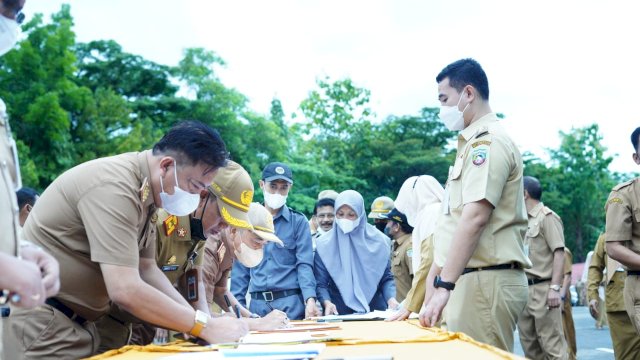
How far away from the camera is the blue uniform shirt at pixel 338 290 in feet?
21.0

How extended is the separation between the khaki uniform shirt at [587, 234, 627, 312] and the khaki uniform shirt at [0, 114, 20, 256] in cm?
441

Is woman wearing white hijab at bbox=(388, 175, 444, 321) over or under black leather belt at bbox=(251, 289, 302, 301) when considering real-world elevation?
over

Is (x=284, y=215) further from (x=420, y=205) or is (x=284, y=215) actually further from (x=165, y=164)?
(x=165, y=164)

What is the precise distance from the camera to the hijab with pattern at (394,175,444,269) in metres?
5.22

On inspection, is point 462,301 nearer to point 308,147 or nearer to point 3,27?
point 3,27

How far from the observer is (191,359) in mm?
2463

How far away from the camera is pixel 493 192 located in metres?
3.65

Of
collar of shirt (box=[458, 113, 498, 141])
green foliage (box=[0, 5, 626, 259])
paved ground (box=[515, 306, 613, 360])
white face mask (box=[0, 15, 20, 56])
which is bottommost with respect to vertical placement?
paved ground (box=[515, 306, 613, 360])

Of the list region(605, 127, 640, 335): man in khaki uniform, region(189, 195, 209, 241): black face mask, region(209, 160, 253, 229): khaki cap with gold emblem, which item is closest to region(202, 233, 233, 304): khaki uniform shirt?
region(189, 195, 209, 241): black face mask

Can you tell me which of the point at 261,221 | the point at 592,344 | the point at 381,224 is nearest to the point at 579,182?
the point at 592,344

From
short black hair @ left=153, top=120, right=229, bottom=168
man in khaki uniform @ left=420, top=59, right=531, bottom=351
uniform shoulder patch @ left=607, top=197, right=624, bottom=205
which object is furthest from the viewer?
uniform shoulder patch @ left=607, top=197, right=624, bottom=205

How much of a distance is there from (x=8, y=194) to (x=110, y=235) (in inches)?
30.2

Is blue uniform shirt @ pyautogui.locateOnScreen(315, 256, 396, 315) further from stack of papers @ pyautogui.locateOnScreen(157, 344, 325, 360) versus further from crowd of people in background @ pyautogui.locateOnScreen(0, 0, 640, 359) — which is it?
stack of papers @ pyautogui.locateOnScreen(157, 344, 325, 360)

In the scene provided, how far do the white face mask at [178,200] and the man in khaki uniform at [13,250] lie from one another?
3.16 ft
